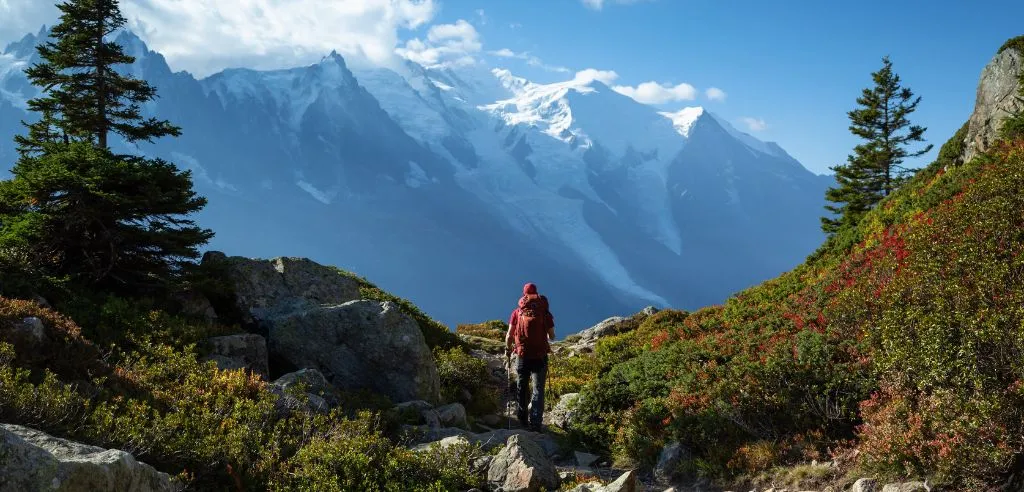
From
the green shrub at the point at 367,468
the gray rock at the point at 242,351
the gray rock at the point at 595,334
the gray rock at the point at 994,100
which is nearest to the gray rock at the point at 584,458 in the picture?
the green shrub at the point at 367,468

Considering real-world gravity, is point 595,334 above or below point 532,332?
above

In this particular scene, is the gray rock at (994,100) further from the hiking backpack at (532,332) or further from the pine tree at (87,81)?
the pine tree at (87,81)

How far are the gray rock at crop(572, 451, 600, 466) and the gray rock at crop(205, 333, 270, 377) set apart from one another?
643 centimetres

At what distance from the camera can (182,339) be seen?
36.6 feet

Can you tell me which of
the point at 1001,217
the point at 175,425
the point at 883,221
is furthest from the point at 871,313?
the point at 175,425

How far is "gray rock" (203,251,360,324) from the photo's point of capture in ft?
48.8

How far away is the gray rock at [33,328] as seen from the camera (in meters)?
8.64

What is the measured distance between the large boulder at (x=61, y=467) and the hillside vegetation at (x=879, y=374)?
812 centimetres

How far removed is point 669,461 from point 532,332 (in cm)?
388

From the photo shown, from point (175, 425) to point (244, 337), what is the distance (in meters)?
5.24

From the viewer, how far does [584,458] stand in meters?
11.4

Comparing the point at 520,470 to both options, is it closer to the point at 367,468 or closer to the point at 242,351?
the point at 367,468

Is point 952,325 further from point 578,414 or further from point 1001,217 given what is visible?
point 578,414

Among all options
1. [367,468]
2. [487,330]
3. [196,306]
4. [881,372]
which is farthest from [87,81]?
[881,372]
